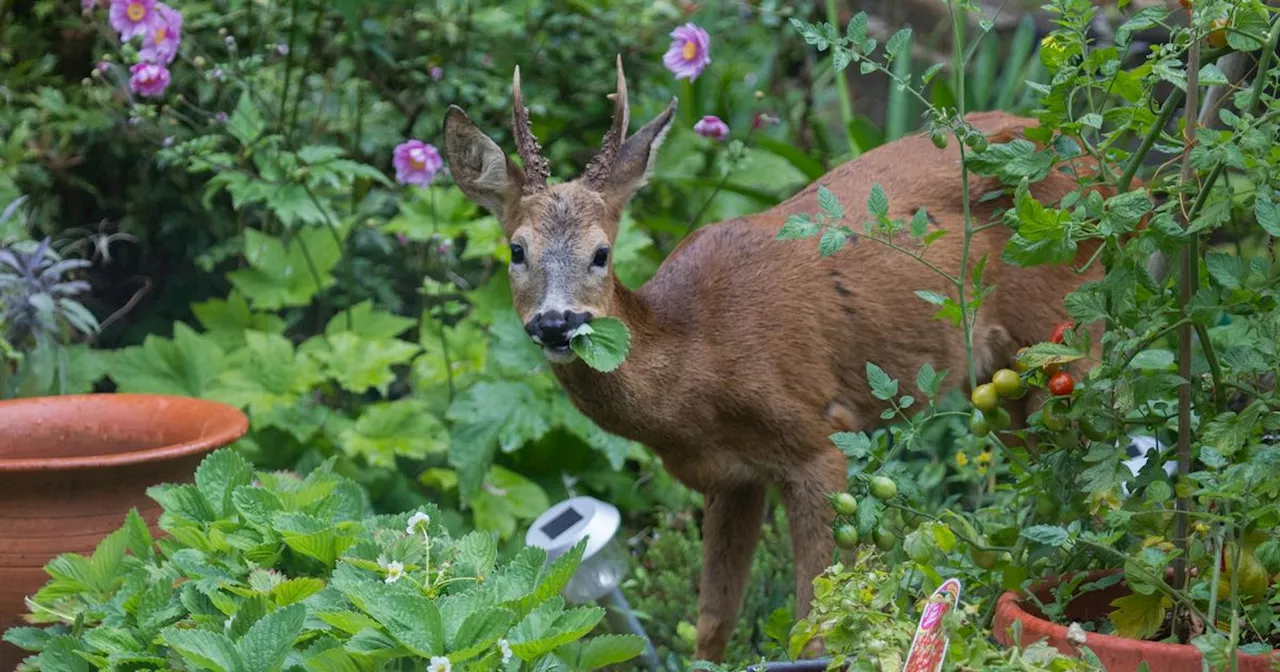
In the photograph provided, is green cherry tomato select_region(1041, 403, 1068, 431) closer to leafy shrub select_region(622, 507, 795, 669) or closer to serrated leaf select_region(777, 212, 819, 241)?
serrated leaf select_region(777, 212, 819, 241)

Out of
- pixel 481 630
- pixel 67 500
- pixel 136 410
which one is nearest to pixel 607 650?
pixel 481 630

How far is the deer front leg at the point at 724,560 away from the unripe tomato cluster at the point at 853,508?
1335 millimetres

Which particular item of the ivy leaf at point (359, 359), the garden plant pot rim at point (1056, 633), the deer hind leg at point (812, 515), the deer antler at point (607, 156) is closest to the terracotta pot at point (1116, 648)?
the garden plant pot rim at point (1056, 633)

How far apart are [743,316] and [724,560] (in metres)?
0.71

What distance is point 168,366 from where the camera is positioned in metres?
5.43

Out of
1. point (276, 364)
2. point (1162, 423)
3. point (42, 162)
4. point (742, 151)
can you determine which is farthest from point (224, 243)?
point (1162, 423)

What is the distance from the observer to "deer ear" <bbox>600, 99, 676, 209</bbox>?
146 inches

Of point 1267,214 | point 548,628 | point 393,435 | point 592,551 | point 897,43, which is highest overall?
point 897,43

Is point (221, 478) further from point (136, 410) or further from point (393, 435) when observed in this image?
point (393, 435)

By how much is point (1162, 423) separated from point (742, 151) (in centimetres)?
240

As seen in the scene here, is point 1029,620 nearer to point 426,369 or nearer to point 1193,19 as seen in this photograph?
point 1193,19

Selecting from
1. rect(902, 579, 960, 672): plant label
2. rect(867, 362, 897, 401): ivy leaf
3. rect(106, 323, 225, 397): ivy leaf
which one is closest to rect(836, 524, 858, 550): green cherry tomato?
rect(867, 362, 897, 401): ivy leaf

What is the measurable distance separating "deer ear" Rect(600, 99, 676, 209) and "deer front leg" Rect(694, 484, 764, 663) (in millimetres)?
901

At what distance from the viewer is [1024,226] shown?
241 cm
